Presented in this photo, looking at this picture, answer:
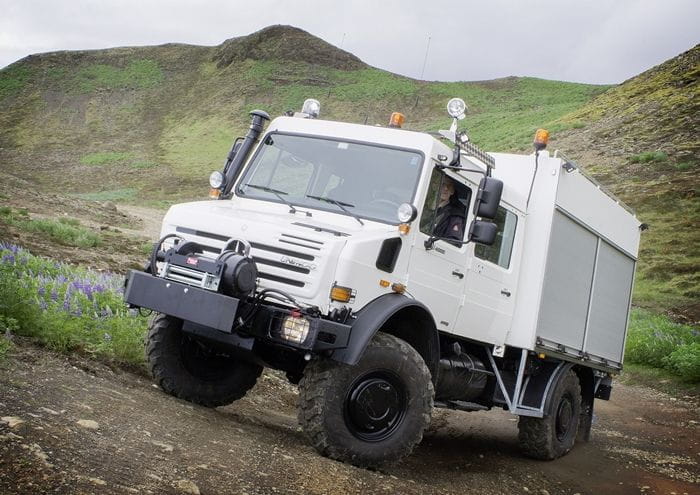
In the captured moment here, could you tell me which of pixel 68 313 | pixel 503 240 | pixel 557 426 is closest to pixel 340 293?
pixel 68 313

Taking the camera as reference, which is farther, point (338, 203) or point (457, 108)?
point (457, 108)

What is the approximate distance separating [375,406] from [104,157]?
155ft

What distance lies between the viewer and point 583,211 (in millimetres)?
9383

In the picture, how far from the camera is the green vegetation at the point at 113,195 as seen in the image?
122ft

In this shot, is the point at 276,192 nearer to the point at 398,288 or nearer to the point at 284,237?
the point at 284,237

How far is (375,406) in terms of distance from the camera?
5965mm

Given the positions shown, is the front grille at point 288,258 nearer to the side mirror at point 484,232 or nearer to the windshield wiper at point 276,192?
the windshield wiper at point 276,192

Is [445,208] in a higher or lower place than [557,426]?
higher

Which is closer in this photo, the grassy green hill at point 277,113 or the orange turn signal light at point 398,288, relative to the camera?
the orange turn signal light at point 398,288

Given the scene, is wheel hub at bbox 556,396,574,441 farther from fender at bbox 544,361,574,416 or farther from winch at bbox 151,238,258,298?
winch at bbox 151,238,258,298

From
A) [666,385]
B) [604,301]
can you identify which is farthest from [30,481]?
[666,385]

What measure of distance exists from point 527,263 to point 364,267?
10.6 feet

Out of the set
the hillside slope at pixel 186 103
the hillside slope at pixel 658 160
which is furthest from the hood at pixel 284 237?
the hillside slope at pixel 186 103

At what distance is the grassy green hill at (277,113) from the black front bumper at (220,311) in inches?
729
